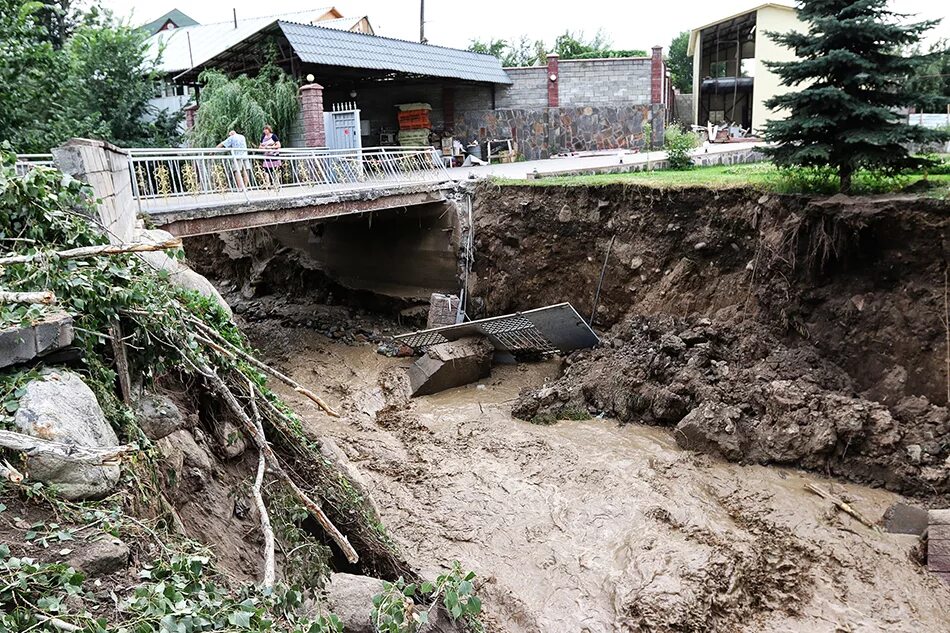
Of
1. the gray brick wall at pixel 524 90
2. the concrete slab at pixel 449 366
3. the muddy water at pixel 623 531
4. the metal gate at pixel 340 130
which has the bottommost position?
the muddy water at pixel 623 531

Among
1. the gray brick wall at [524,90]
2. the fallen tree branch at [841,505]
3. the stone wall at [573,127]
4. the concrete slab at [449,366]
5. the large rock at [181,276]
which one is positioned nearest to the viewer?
the large rock at [181,276]

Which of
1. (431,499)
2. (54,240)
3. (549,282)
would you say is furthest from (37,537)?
A: (549,282)

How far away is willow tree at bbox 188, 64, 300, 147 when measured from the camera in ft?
58.2

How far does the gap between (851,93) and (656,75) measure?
549 inches

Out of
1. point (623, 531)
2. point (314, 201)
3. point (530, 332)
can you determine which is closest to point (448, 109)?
point (314, 201)

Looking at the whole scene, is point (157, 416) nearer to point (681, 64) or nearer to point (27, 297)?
point (27, 297)

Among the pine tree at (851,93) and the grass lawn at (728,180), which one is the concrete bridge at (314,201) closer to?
the grass lawn at (728,180)

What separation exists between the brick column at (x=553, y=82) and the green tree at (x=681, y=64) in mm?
19297

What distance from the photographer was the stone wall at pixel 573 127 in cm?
2412

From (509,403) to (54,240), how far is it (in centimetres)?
818

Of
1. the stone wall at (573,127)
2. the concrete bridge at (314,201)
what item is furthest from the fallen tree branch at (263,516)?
the stone wall at (573,127)

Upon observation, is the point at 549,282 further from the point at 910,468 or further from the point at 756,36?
the point at 756,36

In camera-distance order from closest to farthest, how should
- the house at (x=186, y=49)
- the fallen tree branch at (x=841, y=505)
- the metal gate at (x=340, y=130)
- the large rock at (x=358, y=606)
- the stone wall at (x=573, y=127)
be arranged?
1. the large rock at (x=358, y=606)
2. the fallen tree branch at (x=841, y=505)
3. the metal gate at (x=340, y=130)
4. the house at (x=186, y=49)
5. the stone wall at (x=573, y=127)

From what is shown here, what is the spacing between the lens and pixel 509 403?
1213 cm
